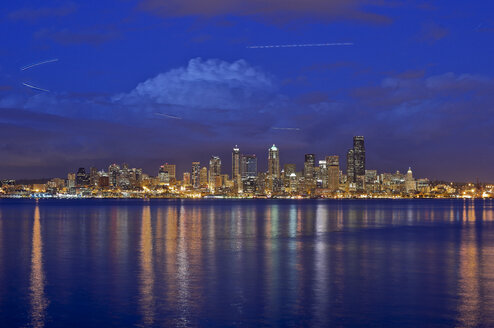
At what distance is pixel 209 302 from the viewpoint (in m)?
23.6

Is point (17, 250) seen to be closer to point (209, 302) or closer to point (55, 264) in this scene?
point (55, 264)

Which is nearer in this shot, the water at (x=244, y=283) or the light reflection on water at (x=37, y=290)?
the light reflection on water at (x=37, y=290)

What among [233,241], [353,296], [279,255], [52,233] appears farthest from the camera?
[52,233]

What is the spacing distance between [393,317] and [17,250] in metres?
31.1

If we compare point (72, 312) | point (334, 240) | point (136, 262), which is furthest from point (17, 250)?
point (334, 240)

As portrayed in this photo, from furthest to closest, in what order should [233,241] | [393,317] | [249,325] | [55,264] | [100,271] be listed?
[233,241] → [55,264] → [100,271] → [393,317] → [249,325]

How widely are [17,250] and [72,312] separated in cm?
2293

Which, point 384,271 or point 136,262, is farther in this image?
point 136,262

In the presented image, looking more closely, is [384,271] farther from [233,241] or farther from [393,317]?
[233,241]

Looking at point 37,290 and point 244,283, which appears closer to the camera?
point 37,290

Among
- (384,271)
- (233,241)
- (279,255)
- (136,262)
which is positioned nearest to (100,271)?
(136,262)

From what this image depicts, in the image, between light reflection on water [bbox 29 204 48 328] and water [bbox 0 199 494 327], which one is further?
water [bbox 0 199 494 327]

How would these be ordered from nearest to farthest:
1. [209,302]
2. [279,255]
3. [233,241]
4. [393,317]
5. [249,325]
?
[249,325], [393,317], [209,302], [279,255], [233,241]

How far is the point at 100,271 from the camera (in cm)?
3203
